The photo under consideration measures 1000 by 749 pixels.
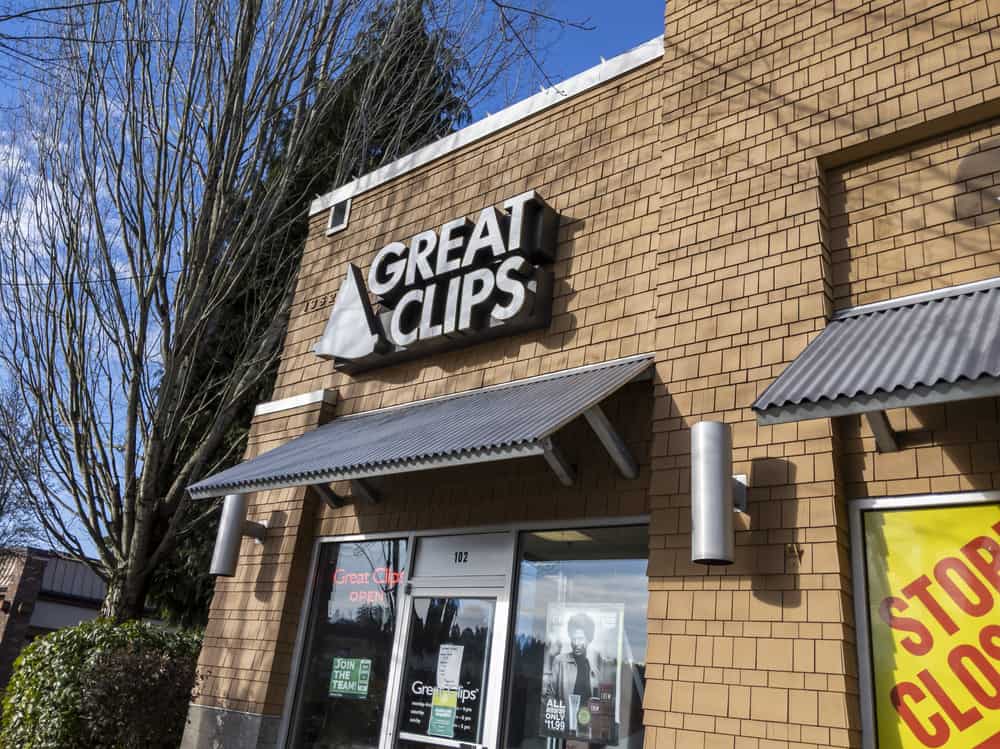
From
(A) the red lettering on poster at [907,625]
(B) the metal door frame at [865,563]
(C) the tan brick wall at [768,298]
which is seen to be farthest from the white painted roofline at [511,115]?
(A) the red lettering on poster at [907,625]

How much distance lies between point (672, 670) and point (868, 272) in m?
2.89

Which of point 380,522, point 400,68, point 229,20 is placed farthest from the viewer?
point 400,68

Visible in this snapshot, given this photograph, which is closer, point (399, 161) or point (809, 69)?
point (809, 69)

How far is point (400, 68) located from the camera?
49.6 feet

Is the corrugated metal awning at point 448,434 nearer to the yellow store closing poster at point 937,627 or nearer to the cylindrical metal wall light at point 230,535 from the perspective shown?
the cylindrical metal wall light at point 230,535

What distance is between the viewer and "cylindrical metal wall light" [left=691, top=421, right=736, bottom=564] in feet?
15.5

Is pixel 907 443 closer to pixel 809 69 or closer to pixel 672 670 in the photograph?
pixel 672 670

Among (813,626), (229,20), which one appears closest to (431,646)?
(813,626)

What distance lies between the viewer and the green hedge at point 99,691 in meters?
7.80

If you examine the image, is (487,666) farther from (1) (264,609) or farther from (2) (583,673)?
(1) (264,609)

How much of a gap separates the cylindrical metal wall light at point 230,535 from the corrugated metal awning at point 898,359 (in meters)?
5.91

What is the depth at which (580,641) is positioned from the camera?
5.82 metres

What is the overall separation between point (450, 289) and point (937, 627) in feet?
16.4

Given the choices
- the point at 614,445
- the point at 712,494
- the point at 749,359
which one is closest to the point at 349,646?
the point at 614,445
